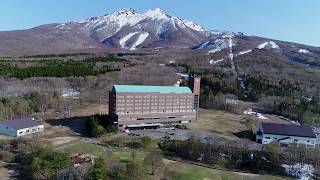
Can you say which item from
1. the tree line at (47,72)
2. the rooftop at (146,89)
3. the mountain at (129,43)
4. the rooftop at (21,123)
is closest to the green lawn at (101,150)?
the rooftop at (21,123)

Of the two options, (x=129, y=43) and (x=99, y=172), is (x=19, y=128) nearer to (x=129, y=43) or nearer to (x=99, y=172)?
(x=99, y=172)

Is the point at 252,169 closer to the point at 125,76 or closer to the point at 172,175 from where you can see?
the point at 172,175

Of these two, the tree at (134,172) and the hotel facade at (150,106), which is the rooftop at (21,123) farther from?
the tree at (134,172)

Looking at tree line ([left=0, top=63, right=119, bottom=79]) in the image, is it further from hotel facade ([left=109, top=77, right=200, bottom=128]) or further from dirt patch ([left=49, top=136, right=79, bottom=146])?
dirt patch ([left=49, top=136, right=79, bottom=146])

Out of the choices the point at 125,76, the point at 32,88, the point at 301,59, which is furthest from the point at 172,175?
the point at 301,59

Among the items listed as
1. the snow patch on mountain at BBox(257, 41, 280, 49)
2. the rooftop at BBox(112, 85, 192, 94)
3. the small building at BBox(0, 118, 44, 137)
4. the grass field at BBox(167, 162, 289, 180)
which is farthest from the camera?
the snow patch on mountain at BBox(257, 41, 280, 49)

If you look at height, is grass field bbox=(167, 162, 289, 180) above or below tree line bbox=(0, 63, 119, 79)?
below

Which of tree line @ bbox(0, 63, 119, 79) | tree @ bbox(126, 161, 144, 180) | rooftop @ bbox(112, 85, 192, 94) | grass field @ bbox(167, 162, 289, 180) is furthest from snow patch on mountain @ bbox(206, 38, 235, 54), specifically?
tree @ bbox(126, 161, 144, 180)
